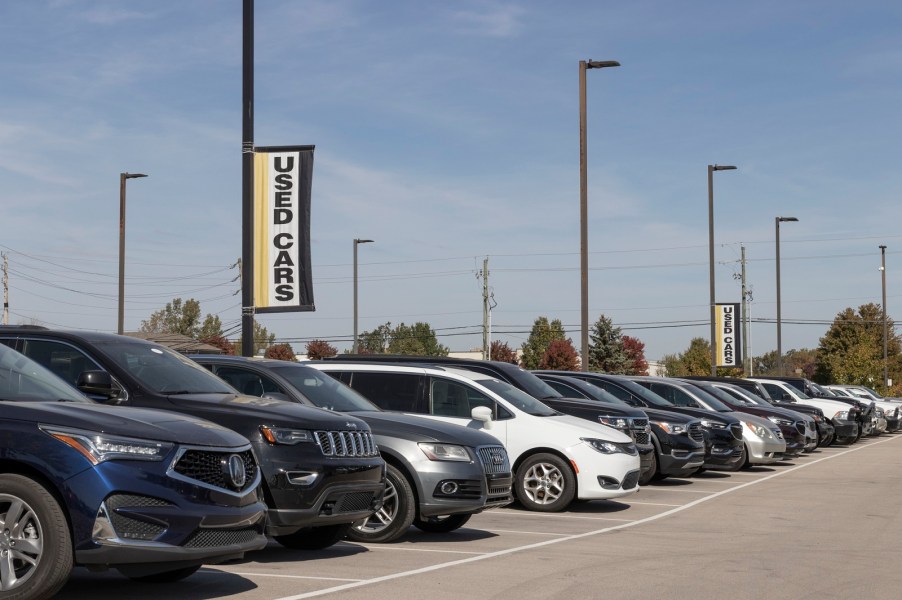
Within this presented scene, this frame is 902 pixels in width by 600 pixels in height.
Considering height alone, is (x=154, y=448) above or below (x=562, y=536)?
above

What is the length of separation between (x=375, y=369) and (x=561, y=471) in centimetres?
266

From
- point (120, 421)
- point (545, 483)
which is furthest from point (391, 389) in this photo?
point (120, 421)

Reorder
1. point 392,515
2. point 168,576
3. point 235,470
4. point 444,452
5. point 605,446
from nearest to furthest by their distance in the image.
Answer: point 235,470, point 168,576, point 392,515, point 444,452, point 605,446

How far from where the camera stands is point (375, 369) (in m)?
14.8

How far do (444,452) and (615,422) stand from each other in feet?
20.2

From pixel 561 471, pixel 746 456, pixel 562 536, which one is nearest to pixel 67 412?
pixel 562 536

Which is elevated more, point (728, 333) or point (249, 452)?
point (728, 333)

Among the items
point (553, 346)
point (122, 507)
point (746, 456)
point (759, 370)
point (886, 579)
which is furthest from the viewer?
point (759, 370)

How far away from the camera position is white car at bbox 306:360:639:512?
48.0 ft

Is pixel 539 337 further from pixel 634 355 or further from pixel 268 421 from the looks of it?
pixel 268 421

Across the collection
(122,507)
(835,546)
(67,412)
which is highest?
(67,412)

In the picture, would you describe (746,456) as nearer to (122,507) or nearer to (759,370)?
(122,507)

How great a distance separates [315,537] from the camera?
1057 cm

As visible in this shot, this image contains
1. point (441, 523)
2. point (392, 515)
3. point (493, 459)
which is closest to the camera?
point (392, 515)
